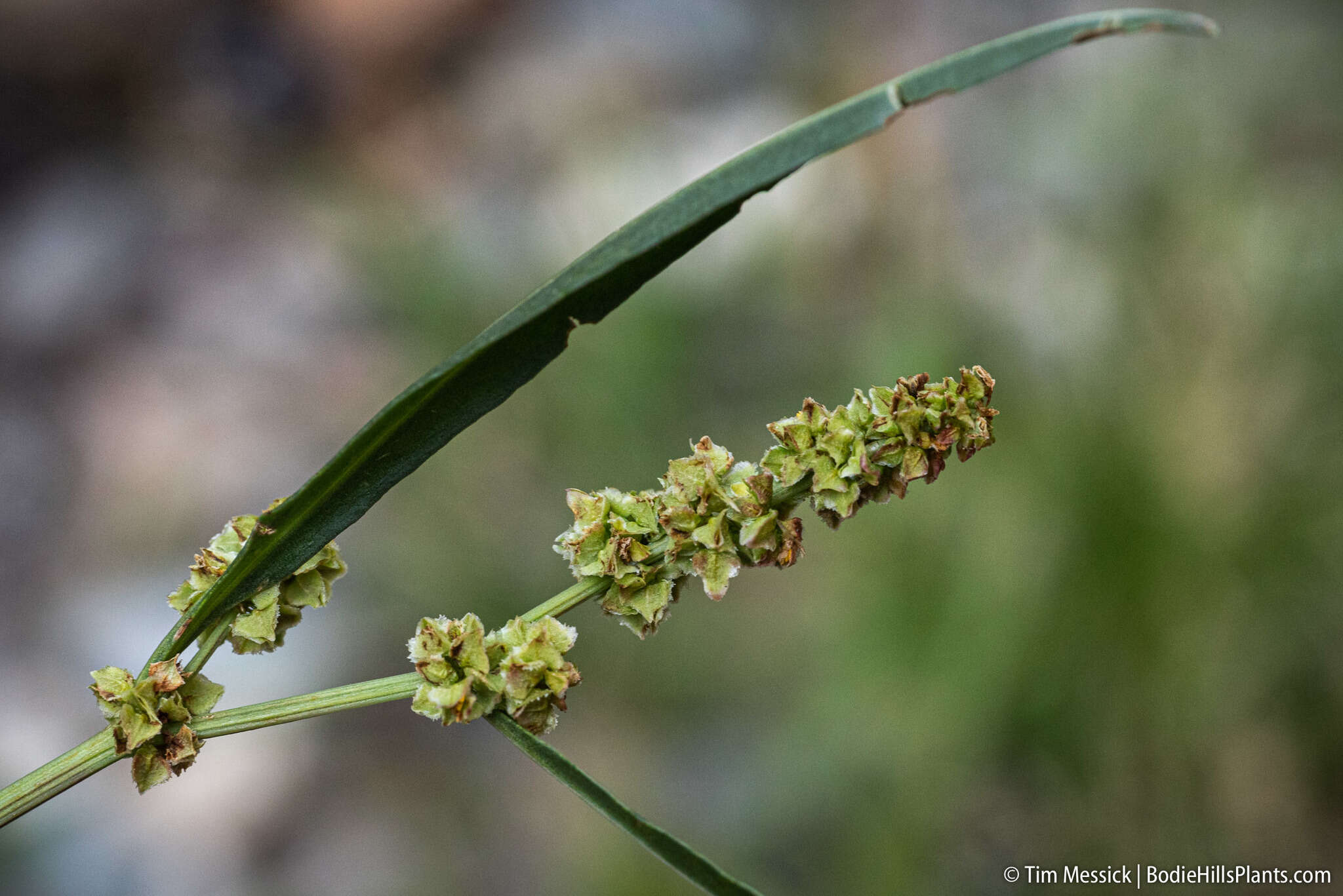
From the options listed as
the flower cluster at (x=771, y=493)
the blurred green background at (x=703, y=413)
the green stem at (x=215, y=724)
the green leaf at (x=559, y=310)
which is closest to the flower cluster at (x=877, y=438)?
the flower cluster at (x=771, y=493)

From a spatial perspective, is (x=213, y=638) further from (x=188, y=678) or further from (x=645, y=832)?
(x=645, y=832)

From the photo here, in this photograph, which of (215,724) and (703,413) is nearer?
(215,724)

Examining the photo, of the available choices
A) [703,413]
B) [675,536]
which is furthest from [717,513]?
[703,413]

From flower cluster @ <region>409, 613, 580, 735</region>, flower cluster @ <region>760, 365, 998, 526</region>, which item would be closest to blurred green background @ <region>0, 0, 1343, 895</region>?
flower cluster @ <region>760, 365, 998, 526</region>

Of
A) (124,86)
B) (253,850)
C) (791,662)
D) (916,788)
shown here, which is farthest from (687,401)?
(124,86)

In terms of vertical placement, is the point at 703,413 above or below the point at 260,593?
above
